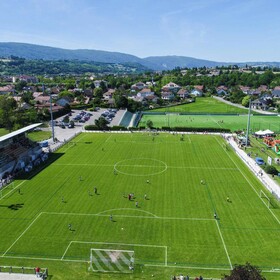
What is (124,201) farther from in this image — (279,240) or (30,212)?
(279,240)

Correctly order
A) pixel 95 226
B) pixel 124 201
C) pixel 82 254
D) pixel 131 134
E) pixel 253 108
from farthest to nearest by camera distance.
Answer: pixel 253 108, pixel 131 134, pixel 124 201, pixel 95 226, pixel 82 254

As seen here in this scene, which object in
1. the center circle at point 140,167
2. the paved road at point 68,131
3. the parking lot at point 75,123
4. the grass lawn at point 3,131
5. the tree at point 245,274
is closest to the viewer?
the tree at point 245,274

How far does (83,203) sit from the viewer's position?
39.9 m

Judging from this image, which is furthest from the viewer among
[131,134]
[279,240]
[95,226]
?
[131,134]

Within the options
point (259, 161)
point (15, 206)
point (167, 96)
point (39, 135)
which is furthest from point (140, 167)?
point (167, 96)

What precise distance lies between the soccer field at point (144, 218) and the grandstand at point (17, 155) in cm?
365

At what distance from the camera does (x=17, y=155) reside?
56469mm

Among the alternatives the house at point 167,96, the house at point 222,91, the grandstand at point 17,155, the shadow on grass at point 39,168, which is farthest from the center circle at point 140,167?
the house at point 222,91

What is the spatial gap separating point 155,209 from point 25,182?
68.7 feet

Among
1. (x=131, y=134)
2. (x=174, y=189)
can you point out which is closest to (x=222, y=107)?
(x=131, y=134)

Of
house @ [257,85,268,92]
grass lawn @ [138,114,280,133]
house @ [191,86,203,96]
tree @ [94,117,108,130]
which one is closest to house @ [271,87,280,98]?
house @ [257,85,268,92]

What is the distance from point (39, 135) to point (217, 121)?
57541mm

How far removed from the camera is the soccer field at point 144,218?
1111 inches

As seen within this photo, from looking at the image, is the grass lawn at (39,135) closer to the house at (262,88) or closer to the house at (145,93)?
the house at (145,93)
